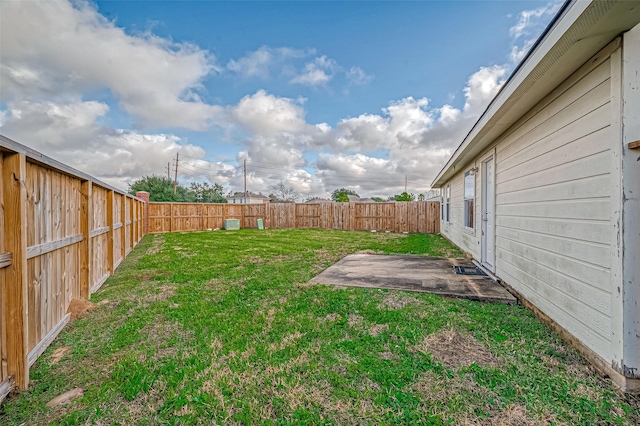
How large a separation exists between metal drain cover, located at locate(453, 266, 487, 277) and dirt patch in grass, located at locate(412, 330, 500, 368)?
2.51 meters

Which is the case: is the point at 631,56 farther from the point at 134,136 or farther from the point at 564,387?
the point at 134,136

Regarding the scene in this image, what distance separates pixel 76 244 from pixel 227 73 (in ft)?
30.7

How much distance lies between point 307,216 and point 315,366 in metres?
14.6

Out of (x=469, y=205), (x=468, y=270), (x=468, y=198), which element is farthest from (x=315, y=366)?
(x=468, y=198)

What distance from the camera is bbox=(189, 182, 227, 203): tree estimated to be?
3143 centimetres

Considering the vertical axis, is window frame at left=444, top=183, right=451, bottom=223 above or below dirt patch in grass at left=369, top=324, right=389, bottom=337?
above

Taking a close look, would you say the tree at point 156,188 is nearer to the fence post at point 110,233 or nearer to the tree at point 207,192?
the tree at point 207,192

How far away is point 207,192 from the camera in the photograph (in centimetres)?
3347

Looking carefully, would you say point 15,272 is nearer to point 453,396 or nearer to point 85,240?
point 85,240

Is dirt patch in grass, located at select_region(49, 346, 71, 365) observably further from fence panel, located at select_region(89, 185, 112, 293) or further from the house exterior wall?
the house exterior wall

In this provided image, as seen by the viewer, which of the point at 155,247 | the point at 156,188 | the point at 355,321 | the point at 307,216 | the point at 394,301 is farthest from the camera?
the point at 156,188

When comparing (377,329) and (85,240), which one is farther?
(85,240)

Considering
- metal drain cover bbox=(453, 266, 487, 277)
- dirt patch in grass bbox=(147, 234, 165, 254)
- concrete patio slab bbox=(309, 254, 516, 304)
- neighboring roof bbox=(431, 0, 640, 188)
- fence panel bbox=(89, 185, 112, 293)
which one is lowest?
dirt patch in grass bbox=(147, 234, 165, 254)

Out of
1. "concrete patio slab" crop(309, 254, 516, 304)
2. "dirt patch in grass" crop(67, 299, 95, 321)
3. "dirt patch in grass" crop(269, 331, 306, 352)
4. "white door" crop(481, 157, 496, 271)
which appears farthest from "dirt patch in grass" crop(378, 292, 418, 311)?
"dirt patch in grass" crop(67, 299, 95, 321)
